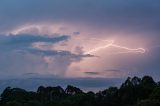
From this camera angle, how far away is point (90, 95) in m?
149

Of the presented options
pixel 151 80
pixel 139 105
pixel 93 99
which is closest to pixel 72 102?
pixel 93 99

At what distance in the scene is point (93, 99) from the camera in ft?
474

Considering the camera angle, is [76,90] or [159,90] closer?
[159,90]

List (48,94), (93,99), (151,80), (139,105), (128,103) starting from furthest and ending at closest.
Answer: (48,94)
(151,80)
(93,99)
(128,103)
(139,105)

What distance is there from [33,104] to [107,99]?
21384 millimetres

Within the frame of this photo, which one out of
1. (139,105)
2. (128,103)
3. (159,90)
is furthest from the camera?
(128,103)

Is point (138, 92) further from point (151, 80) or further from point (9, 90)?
point (9, 90)

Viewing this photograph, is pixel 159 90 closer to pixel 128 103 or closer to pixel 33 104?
pixel 128 103

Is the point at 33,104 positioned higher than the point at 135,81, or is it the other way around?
the point at 135,81

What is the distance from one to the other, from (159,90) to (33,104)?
130ft

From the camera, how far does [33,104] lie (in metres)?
130

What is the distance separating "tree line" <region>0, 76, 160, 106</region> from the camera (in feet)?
427

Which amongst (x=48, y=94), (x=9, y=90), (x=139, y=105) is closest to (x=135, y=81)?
(x=48, y=94)

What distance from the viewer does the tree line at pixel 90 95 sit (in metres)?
130
